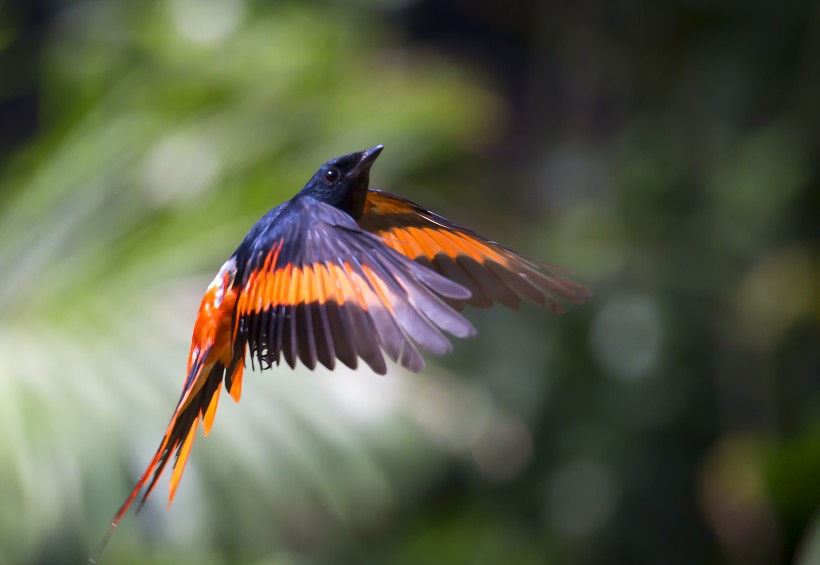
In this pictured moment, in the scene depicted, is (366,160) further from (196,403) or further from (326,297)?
(196,403)

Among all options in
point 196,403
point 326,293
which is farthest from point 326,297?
point 196,403

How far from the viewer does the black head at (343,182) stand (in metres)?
0.68

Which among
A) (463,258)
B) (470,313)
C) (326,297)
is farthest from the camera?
(470,313)

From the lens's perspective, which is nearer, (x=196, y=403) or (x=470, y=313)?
(x=196, y=403)

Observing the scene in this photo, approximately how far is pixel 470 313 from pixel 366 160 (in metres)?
1.93

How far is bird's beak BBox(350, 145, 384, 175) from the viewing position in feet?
2.20

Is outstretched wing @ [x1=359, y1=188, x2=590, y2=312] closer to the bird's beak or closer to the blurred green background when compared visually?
the bird's beak

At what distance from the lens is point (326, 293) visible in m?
0.64

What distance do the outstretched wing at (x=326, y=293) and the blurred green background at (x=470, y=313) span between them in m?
0.85

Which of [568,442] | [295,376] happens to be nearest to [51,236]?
[295,376]

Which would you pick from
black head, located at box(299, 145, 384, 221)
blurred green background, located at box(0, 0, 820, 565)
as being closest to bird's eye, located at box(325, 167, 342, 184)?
black head, located at box(299, 145, 384, 221)

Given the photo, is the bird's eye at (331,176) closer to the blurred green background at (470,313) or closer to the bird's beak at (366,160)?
the bird's beak at (366,160)

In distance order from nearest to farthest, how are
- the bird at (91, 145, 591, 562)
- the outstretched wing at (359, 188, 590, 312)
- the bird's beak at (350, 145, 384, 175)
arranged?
the bird at (91, 145, 591, 562)
the bird's beak at (350, 145, 384, 175)
the outstretched wing at (359, 188, 590, 312)

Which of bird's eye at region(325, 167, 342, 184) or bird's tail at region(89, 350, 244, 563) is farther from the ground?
bird's eye at region(325, 167, 342, 184)
